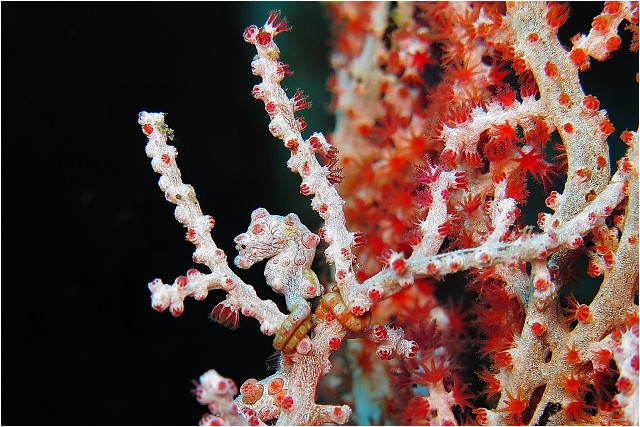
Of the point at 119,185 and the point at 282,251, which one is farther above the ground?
the point at 119,185

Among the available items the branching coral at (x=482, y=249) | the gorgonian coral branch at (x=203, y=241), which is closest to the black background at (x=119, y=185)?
the branching coral at (x=482, y=249)

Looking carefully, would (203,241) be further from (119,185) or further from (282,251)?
(119,185)

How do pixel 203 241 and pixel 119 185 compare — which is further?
pixel 119 185

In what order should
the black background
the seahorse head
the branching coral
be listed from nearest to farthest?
the branching coral < the seahorse head < the black background

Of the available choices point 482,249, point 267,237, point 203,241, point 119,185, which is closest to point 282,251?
point 267,237

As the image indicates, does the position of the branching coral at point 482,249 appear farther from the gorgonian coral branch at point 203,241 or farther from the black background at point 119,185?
the black background at point 119,185

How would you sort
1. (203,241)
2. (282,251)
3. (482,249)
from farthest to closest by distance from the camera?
(282,251) < (203,241) < (482,249)

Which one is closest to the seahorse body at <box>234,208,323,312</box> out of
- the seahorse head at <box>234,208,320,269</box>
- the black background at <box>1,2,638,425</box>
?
the seahorse head at <box>234,208,320,269</box>

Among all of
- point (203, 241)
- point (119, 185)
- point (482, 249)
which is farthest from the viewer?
point (119, 185)

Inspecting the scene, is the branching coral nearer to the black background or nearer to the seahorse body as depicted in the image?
the seahorse body
